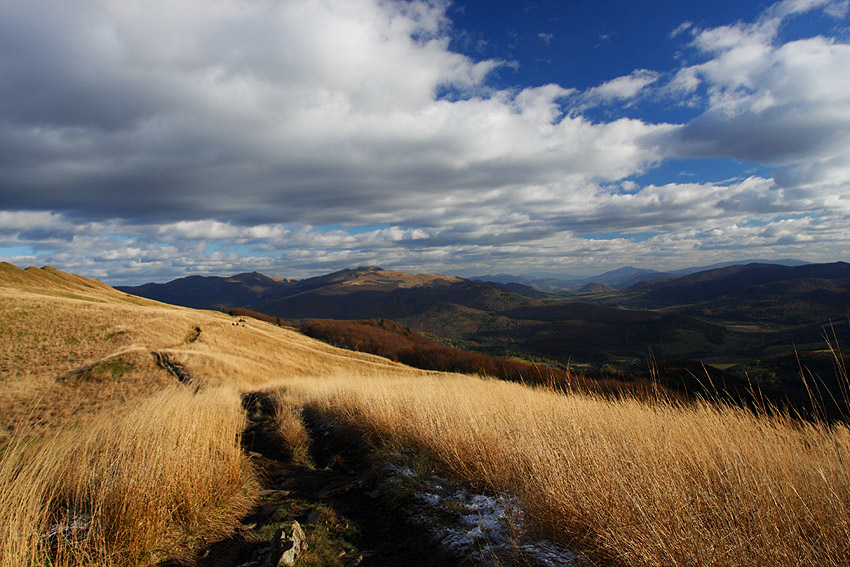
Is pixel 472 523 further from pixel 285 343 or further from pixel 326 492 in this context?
pixel 285 343

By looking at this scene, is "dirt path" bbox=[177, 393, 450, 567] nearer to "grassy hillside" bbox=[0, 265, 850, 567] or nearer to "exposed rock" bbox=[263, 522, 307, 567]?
"exposed rock" bbox=[263, 522, 307, 567]

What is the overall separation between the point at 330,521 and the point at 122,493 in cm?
207

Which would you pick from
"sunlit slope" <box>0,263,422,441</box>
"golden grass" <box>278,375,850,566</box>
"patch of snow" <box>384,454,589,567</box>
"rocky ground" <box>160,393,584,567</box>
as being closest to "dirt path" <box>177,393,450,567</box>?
"rocky ground" <box>160,393,584,567</box>

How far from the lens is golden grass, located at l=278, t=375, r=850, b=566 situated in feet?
7.66

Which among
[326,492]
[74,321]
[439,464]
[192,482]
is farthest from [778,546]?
[74,321]

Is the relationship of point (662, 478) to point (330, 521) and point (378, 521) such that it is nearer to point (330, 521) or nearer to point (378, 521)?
point (378, 521)

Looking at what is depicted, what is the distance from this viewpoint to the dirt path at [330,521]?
350cm

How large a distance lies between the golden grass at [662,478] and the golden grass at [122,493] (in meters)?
2.72

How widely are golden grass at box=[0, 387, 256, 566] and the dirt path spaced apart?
37cm

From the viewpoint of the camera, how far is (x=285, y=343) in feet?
132

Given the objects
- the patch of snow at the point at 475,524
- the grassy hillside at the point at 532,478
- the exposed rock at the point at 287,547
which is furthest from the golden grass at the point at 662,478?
the exposed rock at the point at 287,547

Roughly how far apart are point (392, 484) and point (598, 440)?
8.38 feet

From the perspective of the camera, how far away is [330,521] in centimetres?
431

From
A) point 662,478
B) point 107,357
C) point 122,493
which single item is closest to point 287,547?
point 122,493
